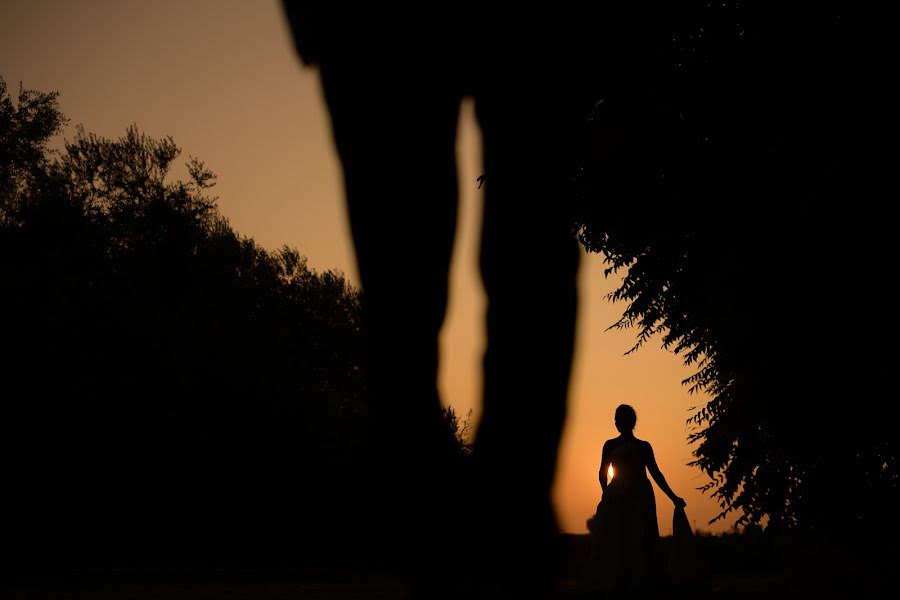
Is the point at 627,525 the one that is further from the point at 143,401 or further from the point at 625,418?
the point at 143,401

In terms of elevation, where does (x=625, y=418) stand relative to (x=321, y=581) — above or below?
above

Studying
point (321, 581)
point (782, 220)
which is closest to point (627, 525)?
point (782, 220)

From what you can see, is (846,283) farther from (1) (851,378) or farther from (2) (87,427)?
(2) (87,427)

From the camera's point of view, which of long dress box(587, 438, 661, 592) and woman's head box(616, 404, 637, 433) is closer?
woman's head box(616, 404, 637, 433)

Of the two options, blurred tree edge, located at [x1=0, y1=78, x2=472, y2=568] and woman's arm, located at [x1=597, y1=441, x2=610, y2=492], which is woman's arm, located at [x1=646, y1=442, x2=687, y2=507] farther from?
blurred tree edge, located at [x1=0, y1=78, x2=472, y2=568]

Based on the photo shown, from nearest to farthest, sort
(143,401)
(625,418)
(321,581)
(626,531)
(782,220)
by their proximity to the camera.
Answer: (782,220) < (625,418) < (626,531) < (321,581) < (143,401)

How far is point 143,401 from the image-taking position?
32.0 metres

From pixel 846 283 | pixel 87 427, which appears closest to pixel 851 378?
pixel 846 283

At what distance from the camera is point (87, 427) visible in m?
31.0

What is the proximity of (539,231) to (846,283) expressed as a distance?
11163mm

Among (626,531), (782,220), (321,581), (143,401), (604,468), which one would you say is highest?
(143,401)

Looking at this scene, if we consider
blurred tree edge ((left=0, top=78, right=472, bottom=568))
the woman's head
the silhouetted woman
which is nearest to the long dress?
the silhouetted woman

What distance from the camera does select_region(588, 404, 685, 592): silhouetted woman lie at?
43.1 feet

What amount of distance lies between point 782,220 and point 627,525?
4.38 metres
